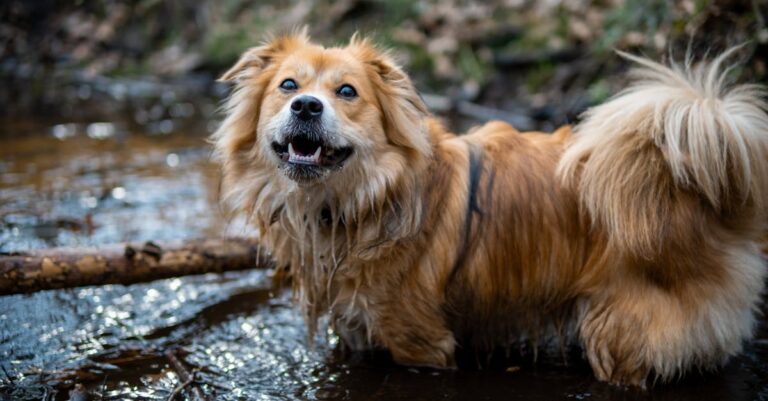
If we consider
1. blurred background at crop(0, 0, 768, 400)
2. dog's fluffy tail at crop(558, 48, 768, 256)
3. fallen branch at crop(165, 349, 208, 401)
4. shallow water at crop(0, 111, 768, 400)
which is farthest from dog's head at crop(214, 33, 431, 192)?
fallen branch at crop(165, 349, 208, 401)

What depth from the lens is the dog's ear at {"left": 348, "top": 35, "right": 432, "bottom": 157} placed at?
11.9 feet

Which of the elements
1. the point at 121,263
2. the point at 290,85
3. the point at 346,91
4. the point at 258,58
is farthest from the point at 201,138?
the point at 346,91

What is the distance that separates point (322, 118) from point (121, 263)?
153cm

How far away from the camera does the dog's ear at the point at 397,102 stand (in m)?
3.62

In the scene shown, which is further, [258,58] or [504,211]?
[258,58]

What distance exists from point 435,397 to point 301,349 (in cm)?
89

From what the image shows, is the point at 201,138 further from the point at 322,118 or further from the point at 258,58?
the point at 322,118

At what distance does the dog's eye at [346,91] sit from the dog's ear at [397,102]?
16cm

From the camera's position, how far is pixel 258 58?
12.7ft

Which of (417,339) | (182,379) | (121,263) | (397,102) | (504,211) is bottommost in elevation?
(182,379)

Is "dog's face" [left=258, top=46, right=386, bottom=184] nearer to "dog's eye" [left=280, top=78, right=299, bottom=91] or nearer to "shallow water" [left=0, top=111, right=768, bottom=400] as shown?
"dog's eye" [left=280, top=78, right=299, bottom=91]

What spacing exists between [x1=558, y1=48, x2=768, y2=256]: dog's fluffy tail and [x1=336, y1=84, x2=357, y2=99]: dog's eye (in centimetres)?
113

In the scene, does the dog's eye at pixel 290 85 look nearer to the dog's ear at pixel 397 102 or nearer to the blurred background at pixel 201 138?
the dog's ear at pixel 397 102

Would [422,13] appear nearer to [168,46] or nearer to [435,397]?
[168,46]
